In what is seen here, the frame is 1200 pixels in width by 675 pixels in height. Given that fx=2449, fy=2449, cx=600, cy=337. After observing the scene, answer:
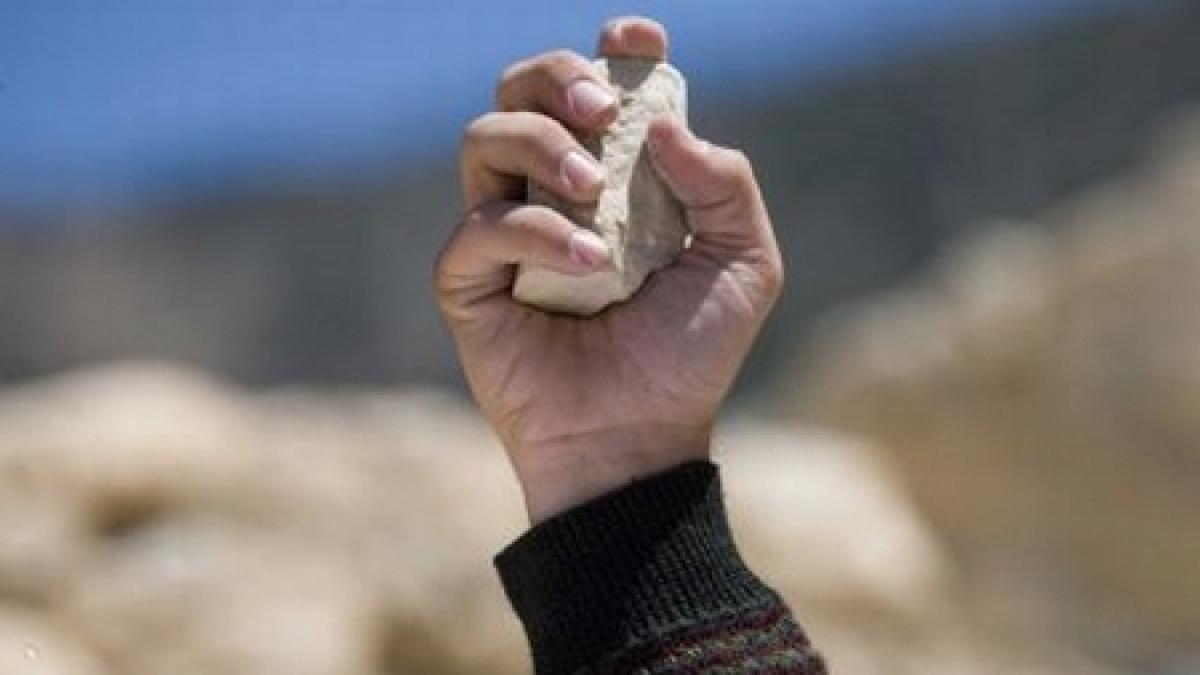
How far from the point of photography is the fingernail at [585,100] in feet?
6.53

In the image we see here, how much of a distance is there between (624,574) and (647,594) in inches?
1.0

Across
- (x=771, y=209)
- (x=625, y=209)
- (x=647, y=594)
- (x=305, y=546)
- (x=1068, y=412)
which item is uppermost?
(x=771, y=209)

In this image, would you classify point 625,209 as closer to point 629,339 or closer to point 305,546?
point 629,339

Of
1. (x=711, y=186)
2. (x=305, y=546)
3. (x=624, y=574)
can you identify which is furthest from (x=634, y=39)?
(x=305, y=546)

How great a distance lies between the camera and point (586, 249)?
193 cm

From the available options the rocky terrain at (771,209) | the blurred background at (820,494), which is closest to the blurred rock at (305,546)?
the blurred background at (820,494)

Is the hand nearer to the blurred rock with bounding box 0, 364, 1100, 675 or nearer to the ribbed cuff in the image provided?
the ribbed cuff

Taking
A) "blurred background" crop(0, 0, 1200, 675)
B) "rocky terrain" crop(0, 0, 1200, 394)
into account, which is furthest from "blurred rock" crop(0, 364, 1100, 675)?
"rocky terrain" crop(0, 0, 1200, 394)

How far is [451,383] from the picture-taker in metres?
27.2

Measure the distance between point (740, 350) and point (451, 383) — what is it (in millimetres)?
25146

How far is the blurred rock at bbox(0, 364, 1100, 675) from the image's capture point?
5883 mm

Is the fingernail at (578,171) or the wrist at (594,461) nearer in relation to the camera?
the fingernail at (578,171)

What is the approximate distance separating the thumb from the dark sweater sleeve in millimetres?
209

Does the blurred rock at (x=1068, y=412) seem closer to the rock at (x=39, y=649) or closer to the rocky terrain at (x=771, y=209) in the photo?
the rock at (x=39, y=649)
